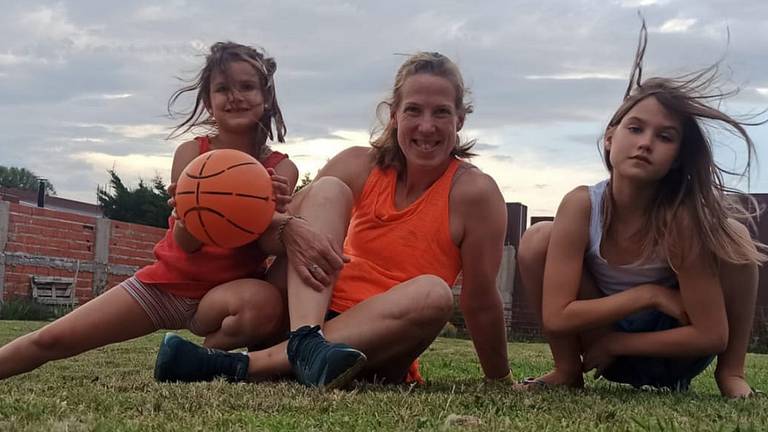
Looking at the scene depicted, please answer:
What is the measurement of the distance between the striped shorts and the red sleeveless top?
0.02 metres

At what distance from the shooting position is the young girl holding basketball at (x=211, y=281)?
3.10 metres

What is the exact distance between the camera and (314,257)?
2.93 metres

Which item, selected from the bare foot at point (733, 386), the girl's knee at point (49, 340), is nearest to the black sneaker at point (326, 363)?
the girl's knee at point (49, 340)

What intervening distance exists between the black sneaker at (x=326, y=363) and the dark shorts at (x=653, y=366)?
3.40 ft

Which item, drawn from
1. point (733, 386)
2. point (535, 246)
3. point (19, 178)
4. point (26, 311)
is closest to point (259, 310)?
point (535, 246)

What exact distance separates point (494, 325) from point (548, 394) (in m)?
0.66

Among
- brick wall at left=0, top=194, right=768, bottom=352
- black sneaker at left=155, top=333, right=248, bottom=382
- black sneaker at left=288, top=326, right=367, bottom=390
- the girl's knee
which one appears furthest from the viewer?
brick wall at left=0, top=194, right=768, bottom=352

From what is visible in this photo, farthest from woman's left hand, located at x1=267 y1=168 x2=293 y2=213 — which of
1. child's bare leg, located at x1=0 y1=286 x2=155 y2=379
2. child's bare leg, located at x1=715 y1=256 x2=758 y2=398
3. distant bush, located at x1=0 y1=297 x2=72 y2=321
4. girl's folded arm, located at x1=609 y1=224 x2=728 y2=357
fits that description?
distant bush, located at x1=0 y1=297 x2=72 y2=321

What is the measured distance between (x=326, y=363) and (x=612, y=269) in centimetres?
109

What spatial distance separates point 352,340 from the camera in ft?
9.39

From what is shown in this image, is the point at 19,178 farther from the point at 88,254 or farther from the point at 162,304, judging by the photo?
the point at 162,304

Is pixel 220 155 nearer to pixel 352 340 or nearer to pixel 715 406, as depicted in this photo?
pixel 352 340

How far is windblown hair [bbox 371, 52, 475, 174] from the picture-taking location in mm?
3221

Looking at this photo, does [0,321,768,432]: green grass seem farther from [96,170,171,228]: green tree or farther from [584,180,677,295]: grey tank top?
[96,170,171,228]: green tree
